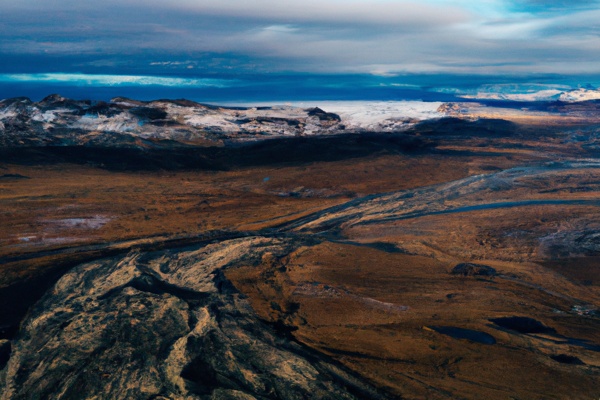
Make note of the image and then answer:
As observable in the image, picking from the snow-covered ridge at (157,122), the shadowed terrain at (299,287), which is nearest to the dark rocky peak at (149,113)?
the snow-covered ridge at (157,122)

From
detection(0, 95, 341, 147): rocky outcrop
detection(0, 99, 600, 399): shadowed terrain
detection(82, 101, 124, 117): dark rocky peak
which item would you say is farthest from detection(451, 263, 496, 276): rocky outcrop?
detection(82, 101, 124, 117): dark rocky peak

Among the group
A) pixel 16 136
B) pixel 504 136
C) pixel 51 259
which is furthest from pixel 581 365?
pixel 504 136

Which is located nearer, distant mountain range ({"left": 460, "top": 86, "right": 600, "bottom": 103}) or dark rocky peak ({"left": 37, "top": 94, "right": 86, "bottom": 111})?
dark rocky peak ({"left": 37, "top": 94, "right": 86, "bottom": 111})

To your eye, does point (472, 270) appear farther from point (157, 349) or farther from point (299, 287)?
point (157, 349)

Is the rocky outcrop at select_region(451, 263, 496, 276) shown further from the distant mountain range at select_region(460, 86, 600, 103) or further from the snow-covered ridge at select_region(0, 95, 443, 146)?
the distant mountain range at select_region(460, 86, 600, 103)

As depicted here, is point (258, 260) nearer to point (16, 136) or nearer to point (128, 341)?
point (128, 341)

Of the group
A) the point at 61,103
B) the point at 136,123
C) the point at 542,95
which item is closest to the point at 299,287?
the point at 136,123

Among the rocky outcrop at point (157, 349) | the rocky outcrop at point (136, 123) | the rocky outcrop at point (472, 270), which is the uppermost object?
the rocky outcrop at point (136, 123)

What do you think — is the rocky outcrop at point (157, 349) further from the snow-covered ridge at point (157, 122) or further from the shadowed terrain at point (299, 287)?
the snow-covered ridge at point (157, 122)
